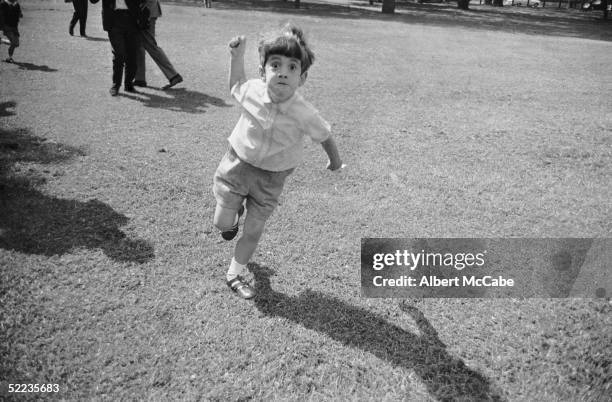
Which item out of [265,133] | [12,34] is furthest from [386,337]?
[12,34]

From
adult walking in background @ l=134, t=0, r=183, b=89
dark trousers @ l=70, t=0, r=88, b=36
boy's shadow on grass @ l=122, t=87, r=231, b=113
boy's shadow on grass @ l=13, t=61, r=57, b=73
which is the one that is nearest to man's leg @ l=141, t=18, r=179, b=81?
adult walking in background @ l=134, t=0, r=183, b=89

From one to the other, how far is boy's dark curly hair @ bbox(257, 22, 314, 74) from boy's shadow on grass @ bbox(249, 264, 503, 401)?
1602 millimetres

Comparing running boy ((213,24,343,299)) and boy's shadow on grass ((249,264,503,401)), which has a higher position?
running boy ((213,24,343,299))

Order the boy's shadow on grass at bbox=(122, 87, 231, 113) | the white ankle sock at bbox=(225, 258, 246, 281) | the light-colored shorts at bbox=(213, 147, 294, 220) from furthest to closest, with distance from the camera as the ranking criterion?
1. the boy's shadow on grass at bbox=(122, 87, 231, 113)
2. the white ankle sock at bbox=(225, 258, 246, 281)
3. the light-colored shorts at bbox=(213, 147, 294, 220)

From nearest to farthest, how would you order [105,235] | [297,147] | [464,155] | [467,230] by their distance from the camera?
[297,147], [105,235], [467,230], [464,155]

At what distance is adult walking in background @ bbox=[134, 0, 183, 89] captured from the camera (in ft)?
24.7

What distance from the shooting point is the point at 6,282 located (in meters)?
2.97

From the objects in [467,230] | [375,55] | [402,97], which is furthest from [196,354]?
[375,55]

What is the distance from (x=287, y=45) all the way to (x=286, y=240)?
1.74 meters

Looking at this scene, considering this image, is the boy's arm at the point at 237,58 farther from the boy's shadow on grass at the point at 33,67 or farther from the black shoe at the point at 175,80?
the boy's shadow on grass at the point at 33,67

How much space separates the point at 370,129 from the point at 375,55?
280 inches

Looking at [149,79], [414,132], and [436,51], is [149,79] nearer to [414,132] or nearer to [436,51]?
[414,132]

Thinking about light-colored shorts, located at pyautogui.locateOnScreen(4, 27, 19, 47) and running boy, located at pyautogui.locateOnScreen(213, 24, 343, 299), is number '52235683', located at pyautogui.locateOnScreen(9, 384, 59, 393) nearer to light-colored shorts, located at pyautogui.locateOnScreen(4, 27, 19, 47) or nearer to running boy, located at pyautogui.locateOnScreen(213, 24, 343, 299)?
running boy, located at pyautogui.locateOnScreen(213, 24, 343, 299)

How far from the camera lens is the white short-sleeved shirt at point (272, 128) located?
106 inches
